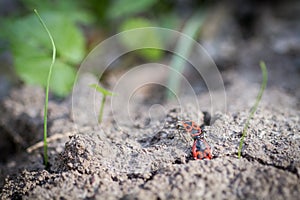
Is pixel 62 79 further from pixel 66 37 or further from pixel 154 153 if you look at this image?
pixel 154 153

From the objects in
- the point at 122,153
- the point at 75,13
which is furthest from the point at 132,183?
the point at 75,13

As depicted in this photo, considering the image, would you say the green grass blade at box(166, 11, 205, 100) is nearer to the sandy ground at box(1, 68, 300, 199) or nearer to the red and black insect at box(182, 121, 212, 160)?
the sandy ground at box(1, 68, 300, 199)

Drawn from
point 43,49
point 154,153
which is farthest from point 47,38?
Answer: point 154,153

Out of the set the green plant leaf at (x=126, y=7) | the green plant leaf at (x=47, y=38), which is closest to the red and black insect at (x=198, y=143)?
the green plant leaf at (x=47, y=38)

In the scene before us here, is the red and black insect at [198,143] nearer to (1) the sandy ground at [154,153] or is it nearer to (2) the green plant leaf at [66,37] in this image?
(1) the sandy ground at [154,153]

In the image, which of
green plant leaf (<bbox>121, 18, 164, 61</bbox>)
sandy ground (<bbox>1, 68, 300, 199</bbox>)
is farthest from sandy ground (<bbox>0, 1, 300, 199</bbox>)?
green plant leaf (<bbox>121, 18, 164, 61</bbox>)
